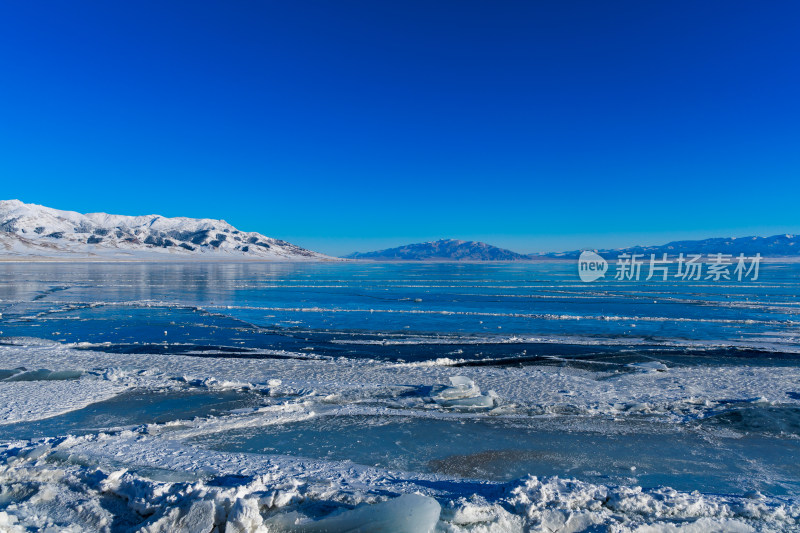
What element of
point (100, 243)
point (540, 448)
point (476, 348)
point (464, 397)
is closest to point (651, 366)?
point (476, 348)

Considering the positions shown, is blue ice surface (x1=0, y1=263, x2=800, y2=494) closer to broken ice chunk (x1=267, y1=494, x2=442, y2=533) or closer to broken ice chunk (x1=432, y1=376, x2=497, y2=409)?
broken ice chunk (x1=432, y1=376, x2=497, y2=409)

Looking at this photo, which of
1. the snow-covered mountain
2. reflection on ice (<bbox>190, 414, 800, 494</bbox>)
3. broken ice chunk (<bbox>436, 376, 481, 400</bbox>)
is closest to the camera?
reflection on ice (<bbox>190, 414, 800, 494</bbox>)

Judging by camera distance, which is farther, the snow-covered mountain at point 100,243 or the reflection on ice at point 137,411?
the snow-covered mountain at point 100,243

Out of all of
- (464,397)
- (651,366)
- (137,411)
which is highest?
(651,366)

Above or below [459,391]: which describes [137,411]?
below

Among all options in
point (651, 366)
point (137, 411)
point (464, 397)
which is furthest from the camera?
point (651, 366)

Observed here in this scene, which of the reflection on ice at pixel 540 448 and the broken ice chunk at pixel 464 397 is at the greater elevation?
the broken ice chunk at pixel 464 397

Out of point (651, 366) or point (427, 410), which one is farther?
point (651, 366)

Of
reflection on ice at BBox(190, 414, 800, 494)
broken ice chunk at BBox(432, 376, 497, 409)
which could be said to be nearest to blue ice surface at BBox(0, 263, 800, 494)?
reflection on ice at BBox(190, 414, 800, 494)

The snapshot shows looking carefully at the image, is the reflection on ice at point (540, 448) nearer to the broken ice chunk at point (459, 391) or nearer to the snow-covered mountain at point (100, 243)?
the broken ice chunk at point (459, 391)

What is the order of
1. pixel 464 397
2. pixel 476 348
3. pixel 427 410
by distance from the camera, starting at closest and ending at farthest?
pixel 427 410 → pixel 464 397 → pixel 476 348

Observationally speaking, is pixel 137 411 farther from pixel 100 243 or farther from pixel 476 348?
pixel 100 243

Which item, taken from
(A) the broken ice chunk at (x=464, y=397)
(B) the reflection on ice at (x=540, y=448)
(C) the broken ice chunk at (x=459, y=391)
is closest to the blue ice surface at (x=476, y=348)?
(B) the reflection on ice at (x=540, y=448)

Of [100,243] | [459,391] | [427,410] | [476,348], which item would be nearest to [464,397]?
[459,391]
